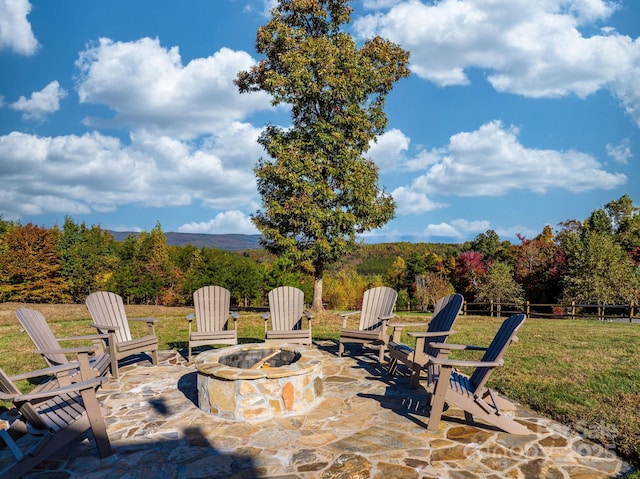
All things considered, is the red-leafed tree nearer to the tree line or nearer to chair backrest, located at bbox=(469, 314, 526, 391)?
the tree line

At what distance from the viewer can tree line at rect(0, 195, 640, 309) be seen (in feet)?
67.3

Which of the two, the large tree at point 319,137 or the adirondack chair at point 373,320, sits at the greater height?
the large tree at point 319,137

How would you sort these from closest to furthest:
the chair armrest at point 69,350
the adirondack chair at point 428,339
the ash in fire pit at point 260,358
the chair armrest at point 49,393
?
the chair armrest at point 49,393
the chair armrest at point 69,350
the adirondack chair at point 428,339
the ash in fire pit at point 260,358

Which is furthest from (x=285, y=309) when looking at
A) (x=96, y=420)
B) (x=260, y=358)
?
(x=96, y=420)

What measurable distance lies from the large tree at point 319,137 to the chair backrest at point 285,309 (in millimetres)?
5242

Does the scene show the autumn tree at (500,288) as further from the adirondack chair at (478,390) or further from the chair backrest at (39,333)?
the chair backrest at (39,333)

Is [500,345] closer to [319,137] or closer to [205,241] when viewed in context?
[319,137]

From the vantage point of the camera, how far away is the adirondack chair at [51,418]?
2857 mm

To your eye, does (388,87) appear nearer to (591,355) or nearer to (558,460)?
(591,355)

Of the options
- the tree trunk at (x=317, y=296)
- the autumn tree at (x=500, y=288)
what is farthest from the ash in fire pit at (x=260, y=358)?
the autumn tree at (x=500, y=288)

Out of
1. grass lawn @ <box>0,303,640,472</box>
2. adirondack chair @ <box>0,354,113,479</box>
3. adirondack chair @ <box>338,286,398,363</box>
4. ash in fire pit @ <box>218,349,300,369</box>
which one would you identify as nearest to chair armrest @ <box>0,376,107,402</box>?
adirondack chair @ <box>0,354,113,479</box>

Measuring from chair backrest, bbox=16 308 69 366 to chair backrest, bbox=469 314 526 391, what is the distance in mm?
3828

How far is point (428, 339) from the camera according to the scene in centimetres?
517

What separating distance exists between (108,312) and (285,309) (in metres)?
2.56
